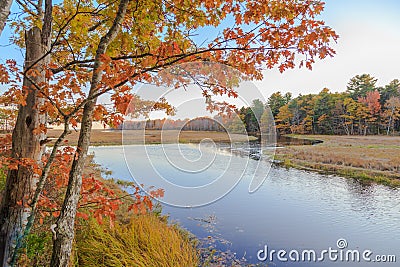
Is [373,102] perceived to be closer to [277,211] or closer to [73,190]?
[277,211]

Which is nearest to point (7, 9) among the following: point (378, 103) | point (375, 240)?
point (375, 240)

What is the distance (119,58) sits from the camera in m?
3.01

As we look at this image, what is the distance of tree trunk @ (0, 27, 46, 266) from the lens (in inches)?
111

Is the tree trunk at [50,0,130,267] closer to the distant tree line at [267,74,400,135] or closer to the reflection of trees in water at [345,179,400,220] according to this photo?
the reflection of trees in water at [345,179,400,220]

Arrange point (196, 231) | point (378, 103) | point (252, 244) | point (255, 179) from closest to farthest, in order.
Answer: point (252, 244)
point (196, 231)
point (255, 179)
point (378, 103)

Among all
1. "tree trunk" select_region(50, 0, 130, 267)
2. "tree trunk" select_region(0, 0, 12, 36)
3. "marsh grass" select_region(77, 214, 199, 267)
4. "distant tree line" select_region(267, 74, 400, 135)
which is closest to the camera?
"tree trunk" select_region(0, 0, 12, 36)

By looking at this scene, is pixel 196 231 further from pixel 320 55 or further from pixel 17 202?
pixel 320 55

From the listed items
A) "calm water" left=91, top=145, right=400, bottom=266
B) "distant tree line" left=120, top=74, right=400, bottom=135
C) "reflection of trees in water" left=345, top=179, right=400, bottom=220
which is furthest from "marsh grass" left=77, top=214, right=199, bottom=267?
"distant tree line" left=120, top=74, right=400, bottom=135

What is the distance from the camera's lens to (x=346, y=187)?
11.9 m

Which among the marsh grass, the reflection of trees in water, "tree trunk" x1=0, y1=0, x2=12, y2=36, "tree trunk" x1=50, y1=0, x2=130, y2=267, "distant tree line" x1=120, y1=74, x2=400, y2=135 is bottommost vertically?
the reflection of trees in water

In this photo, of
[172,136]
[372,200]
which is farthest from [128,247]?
[372,200]

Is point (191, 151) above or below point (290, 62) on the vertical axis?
below

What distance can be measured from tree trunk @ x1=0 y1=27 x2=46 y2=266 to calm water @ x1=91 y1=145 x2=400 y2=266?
125cm

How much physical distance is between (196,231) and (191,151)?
3.34 m
